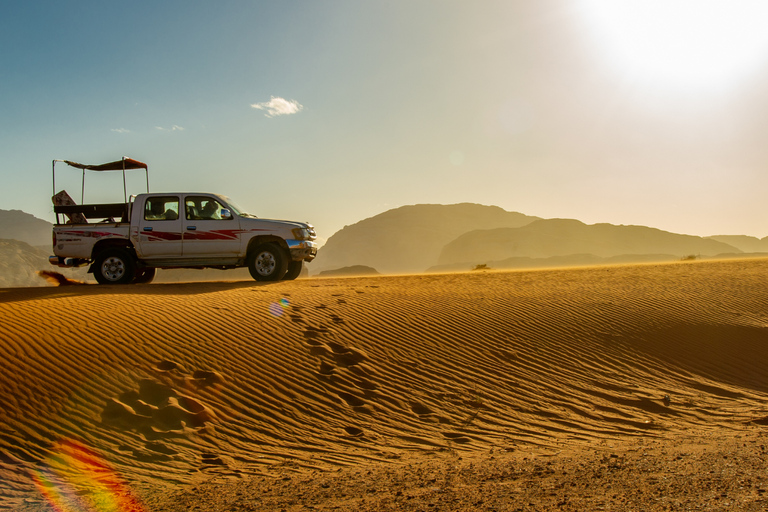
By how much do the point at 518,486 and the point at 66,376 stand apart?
18.9 feet

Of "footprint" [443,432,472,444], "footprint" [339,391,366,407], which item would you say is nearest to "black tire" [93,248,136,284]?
"footprint" [339,391,366,407]

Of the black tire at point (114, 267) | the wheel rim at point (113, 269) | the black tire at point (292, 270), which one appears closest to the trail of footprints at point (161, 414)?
the black tire at point (114, 267)

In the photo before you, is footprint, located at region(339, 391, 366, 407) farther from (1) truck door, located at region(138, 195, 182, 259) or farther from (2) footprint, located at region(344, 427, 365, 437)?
(1) truck door, located at region(138, 195, 182, 259)

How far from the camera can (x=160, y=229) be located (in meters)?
11.9

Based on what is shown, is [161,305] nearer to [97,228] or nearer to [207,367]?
[207,367]

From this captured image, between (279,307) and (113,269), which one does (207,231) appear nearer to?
(113,269)

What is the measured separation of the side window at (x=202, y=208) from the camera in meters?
12.1

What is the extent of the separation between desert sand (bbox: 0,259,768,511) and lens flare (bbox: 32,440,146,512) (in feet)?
0.08

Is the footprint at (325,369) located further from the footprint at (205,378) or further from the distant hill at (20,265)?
the distant hill at (20,265)

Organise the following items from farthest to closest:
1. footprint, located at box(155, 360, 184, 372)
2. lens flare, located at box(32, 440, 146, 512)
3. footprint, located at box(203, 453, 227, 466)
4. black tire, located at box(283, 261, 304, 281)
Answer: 1. black tire, located at box(283, 261, 304, 281)
2. footprint, located at box(155, 360, 184, 372)
3. footprint, located at box(203, 453, 227, 466)
4. lens flare, located at box(32, 440, 146, 512)

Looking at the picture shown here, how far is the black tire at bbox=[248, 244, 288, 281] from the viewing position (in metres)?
12.6

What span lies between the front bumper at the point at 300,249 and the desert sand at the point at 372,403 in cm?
166

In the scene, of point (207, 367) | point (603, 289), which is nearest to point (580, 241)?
point (603, 289)

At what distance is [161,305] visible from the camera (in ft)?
30.6
